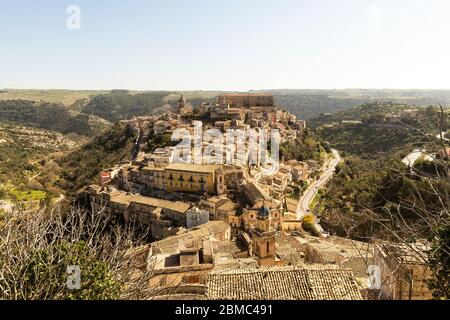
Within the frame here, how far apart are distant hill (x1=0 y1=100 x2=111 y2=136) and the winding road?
2452 inches

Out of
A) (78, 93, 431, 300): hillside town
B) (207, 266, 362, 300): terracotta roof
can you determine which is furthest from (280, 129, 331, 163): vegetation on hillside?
(207, 266, 362, 300): terracotta roof

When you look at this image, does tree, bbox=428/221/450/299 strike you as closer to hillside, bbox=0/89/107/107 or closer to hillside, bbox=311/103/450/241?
hillside, bbox=311/103/450/241

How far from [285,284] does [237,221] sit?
15523mm

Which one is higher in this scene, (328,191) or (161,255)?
(161,255)

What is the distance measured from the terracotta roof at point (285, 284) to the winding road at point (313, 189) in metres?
21.0

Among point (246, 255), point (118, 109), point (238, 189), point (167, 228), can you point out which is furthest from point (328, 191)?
point (118, 109)

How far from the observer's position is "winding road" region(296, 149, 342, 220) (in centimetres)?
3189

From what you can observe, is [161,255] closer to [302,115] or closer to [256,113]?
[256,113]

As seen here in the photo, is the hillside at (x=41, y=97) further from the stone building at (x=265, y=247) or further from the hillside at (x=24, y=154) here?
the stone building at (x=265, y=247)

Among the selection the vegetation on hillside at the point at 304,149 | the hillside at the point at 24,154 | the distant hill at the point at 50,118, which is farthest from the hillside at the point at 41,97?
the vegetation on hillside at the point at 304,149

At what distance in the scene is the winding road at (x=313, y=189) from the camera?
31.9 m

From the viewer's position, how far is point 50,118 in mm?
100625
